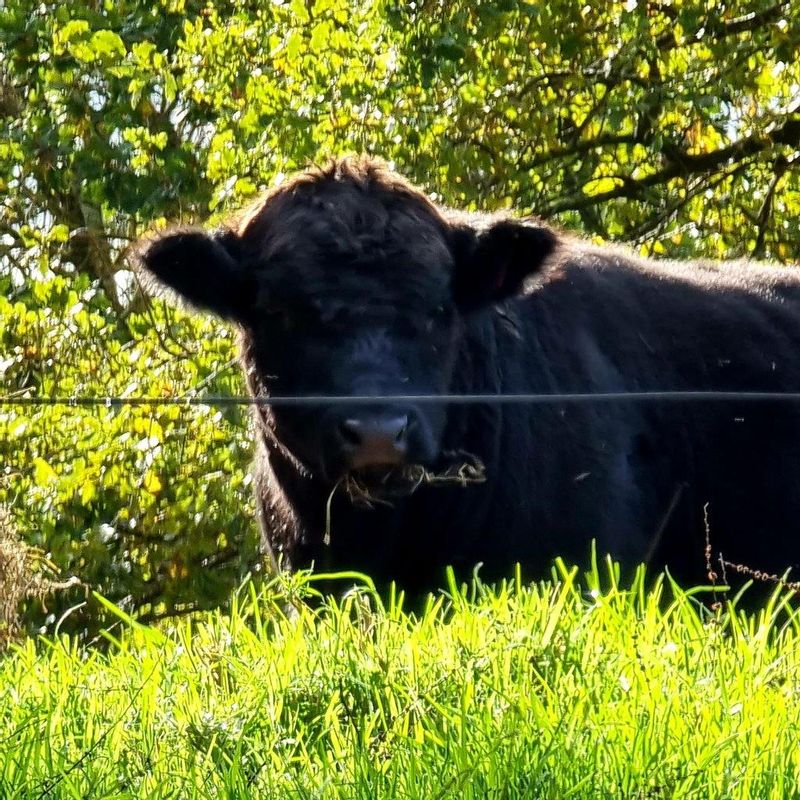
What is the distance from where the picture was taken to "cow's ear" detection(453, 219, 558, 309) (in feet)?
19.4

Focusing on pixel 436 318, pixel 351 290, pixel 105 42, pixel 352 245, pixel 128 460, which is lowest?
pixel 128 460

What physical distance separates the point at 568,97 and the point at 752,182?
167 centimetres

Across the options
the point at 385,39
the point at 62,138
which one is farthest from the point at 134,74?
Answer: the point at 385,39

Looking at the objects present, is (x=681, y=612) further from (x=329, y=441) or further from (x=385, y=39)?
(x=385, y=39)

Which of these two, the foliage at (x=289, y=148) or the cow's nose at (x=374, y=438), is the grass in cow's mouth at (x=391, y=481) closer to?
the cow's nose at (x=374, y=438)

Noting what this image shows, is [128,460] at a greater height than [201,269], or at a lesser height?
lesser

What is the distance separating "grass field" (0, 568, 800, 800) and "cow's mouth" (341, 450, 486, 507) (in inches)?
42.6

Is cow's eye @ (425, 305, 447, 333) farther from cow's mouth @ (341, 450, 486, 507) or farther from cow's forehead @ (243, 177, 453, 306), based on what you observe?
cow's mouth @ (341, 450, 486, 507)

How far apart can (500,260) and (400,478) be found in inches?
42.5

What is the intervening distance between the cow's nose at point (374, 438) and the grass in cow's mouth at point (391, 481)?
0.14 metres

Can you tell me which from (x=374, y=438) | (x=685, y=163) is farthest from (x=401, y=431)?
(x=685, y=163)

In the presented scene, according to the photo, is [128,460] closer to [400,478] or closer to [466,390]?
[466,390]

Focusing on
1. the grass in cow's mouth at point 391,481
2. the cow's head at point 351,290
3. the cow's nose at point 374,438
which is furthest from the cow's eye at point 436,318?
the cow's nose at point 374,438

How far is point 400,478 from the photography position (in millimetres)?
5301
